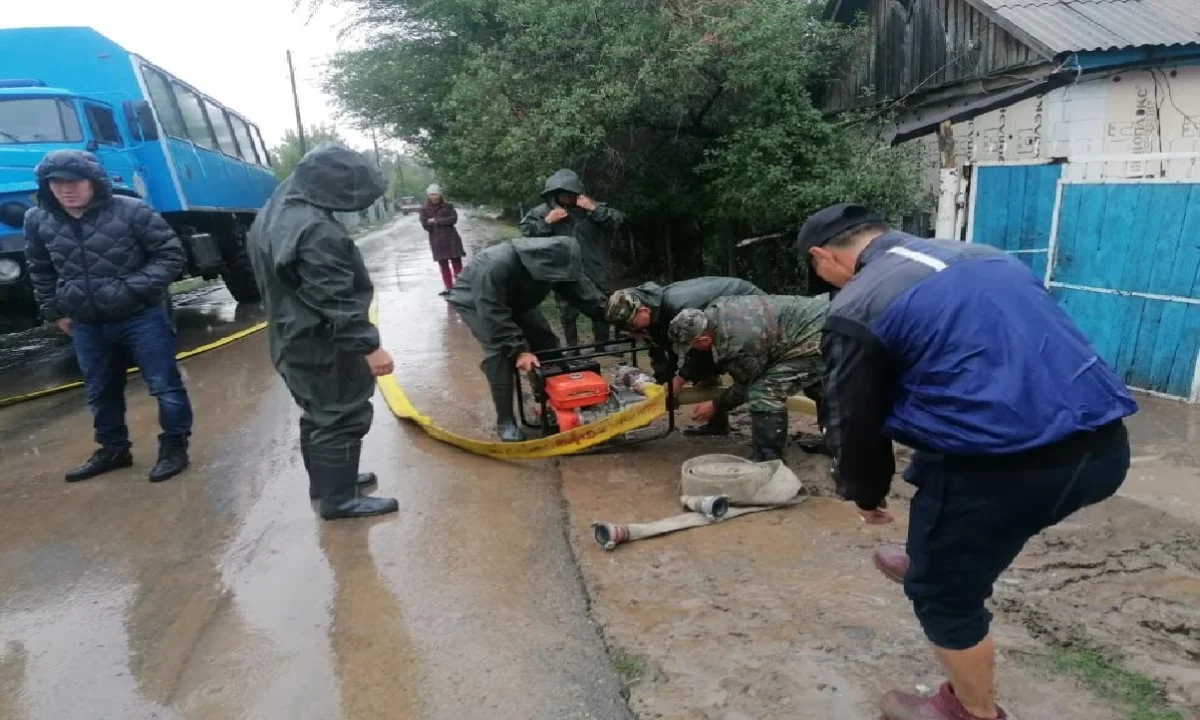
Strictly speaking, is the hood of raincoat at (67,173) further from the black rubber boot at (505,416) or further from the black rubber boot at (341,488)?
the black rubber boot at (505,416)

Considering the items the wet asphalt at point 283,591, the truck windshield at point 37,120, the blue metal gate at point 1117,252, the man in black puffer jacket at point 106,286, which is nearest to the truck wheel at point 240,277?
the truck windshield at point 37,120

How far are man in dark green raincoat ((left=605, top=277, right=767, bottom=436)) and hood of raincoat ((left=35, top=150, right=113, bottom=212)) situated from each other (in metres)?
2.78

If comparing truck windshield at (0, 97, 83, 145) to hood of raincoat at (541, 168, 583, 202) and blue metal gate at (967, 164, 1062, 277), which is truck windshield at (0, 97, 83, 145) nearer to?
hood of raincoat at (541, 168, 583, 202)

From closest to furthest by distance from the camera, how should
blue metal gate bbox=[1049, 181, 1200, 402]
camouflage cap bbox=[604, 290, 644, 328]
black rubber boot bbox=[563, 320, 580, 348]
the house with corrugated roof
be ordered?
camouflage cap bbox=[604, 290, 644, 328], blue metal gate bbox=[1049, 181, 1200, 402], the house with corrugated roof, black rubber boot bbox=[563, 320, 580, 348]

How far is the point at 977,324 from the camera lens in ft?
5.43

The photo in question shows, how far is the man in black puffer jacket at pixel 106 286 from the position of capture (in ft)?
13.1

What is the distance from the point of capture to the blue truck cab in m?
6.81

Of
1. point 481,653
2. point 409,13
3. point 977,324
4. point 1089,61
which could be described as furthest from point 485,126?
point 977,324

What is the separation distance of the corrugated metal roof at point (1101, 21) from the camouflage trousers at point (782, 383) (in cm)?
492

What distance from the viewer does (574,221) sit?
6430 millimetres

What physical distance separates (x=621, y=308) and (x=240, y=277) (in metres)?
9.15

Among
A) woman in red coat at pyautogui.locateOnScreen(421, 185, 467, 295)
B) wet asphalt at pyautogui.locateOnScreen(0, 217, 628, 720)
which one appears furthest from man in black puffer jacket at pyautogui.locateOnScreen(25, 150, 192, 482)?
woman in red coat at pyautogui.locateOnScreen(421, 185, 467, 295)

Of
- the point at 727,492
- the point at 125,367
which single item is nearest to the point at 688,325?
the point at 727,492

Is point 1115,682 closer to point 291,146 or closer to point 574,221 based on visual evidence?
point 574,221
